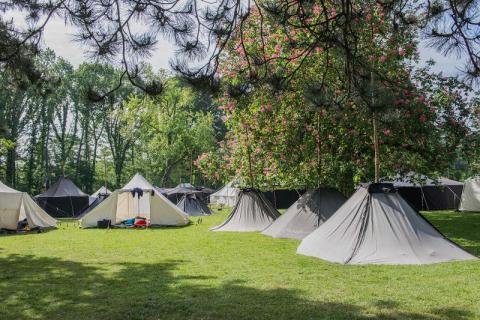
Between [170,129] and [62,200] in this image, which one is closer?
[62,200]

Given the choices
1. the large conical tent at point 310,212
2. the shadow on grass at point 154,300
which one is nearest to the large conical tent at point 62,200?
the large conical tent at point 310,212

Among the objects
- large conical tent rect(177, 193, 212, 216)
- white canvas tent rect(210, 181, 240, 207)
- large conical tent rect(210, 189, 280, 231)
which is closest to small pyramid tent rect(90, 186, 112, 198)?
large conical tent rect(177, 193, 212, 216)

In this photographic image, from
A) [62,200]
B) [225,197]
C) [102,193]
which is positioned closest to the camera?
[102,193]

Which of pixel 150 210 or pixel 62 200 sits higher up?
pixel 62 200

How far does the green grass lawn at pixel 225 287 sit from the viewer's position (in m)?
4.99

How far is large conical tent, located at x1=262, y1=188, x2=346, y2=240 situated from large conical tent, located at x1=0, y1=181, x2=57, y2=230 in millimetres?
9351

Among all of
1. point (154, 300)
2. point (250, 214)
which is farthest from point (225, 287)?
point (250, 214)

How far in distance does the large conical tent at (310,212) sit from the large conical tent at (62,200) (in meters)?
17.2


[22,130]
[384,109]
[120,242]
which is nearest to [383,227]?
[384,109]

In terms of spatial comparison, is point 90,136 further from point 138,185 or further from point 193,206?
point 138,185

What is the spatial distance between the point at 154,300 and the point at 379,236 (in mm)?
4383

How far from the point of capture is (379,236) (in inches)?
320

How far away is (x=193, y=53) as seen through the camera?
5.51 metres

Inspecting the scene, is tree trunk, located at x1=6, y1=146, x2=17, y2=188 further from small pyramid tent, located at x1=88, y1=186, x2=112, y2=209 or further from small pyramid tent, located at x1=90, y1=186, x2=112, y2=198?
small pyramid tent, located at x1=88, y1=186, x2=112, y2=209
